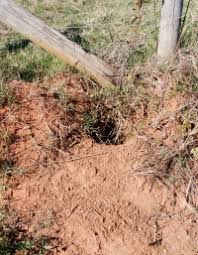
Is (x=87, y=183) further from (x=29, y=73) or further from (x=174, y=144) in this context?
(x=29, y=73)

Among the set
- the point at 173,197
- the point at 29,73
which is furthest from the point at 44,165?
the point at 29,73

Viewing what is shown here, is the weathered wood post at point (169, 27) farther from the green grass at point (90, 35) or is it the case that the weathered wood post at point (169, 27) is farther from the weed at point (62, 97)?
the weed at point (62, 97)

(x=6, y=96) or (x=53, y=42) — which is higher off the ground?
(x=53, y=42)

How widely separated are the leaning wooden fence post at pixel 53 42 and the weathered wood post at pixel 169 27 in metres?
0.53

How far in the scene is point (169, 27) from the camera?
4918 mm

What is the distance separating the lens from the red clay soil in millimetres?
3658

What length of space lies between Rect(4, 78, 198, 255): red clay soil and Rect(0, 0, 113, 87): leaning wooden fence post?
554 mm

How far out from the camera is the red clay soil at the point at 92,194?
12.0 ft

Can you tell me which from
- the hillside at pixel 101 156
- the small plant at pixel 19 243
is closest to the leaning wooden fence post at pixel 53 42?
the hillside at pixel 101 156

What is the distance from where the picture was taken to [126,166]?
13.5 feet

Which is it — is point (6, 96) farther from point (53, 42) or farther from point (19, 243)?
point (19, 243)

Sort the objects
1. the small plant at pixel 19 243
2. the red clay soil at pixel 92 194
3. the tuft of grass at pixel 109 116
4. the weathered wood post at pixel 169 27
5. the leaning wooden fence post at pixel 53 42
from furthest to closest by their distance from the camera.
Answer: the weathered wood post at pixel 169 27 → the tuft of grass at pixel 109 116 → the leaning wooden fence post at pixel 53 42 → the red clay soil at pixel 92 194 → the small plant at pixel 19 243

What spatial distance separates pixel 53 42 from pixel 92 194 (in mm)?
1335

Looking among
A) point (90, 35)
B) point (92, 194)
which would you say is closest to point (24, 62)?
point (90, 35)
